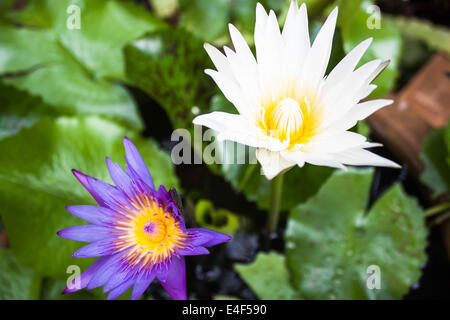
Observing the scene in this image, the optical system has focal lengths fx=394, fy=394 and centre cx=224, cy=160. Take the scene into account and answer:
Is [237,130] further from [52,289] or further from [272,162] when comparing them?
[52,289]

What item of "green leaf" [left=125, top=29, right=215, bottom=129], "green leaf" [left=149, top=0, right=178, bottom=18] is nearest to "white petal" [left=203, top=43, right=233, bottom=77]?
"green leaf" [left=125, top=29, right=215, bottom=129]

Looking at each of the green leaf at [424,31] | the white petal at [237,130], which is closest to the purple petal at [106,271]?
the white petal at [237,130]

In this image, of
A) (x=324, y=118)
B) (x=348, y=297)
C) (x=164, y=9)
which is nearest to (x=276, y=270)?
(x=348, y=297)

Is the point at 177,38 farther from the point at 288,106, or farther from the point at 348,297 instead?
the point at 348,297

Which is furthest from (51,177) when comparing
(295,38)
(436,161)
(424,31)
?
(424,31)

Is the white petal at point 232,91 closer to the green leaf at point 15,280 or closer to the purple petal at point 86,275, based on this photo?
the purple petal at point 86,275

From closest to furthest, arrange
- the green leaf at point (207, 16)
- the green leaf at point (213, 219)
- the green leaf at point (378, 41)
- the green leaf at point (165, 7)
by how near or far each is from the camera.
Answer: the green leaf at point (213, 219) < the green leaf at point (378, 41) < the green leaf at point (207, 16) < the green leaf at point (165, 7)

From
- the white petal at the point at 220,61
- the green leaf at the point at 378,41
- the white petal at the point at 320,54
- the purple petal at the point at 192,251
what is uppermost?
the green leaf at the point at 378,41
